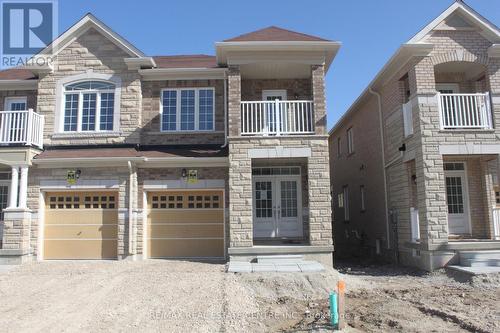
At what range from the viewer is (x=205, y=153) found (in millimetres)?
13891

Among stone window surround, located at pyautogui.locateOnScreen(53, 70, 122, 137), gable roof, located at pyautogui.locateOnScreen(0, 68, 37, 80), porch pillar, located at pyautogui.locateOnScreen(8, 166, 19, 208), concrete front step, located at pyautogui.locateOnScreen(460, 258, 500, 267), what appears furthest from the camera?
gable roof, located at pyautogui.locateOnScreen(0, 68, 37, 80)

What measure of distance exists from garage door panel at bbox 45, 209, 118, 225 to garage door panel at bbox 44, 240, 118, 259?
64 cm

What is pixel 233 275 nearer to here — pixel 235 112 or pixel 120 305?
pixel 120 305

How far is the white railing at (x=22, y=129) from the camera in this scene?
13789 millimetres

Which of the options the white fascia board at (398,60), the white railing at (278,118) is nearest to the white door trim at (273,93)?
the white railing at (278,118)

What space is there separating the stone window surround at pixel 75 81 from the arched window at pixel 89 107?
5.3 inches

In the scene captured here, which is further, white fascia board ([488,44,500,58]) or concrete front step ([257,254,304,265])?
white fascia board ([488,44,500,58])

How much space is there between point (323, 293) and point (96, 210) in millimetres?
8165

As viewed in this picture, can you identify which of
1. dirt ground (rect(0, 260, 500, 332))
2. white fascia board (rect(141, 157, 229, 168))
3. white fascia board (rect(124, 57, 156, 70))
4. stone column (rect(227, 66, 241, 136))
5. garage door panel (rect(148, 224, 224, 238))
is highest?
white fascia board (rect(124, 57, 156, 70))

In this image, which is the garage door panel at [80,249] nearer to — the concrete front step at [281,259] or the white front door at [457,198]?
the concrete front step at [281,259]

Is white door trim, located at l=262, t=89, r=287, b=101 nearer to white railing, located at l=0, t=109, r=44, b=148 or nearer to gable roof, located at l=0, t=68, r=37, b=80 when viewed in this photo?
white railing, located at l=0, t=109, r=44, b=148

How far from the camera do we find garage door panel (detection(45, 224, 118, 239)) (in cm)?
1391

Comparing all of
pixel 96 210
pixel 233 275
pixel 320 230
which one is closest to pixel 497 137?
pixel 320 230

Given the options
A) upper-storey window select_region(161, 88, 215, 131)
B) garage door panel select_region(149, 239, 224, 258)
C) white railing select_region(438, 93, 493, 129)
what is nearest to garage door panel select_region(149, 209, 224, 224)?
garage door panel select_region(149, 239, 224, 258)
